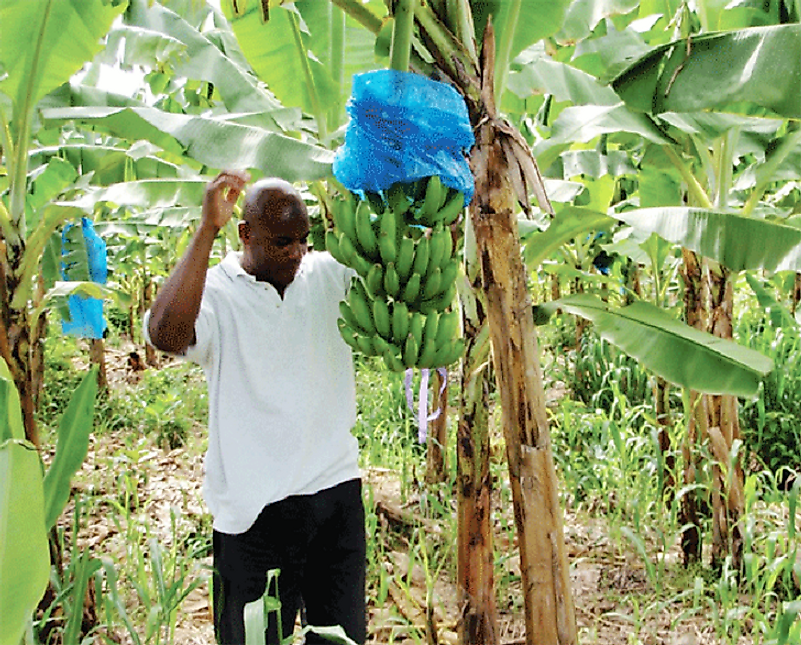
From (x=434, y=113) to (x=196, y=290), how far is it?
704mm

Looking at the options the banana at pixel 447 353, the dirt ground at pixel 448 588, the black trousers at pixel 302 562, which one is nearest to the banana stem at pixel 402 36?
the banana at pixel 447 353

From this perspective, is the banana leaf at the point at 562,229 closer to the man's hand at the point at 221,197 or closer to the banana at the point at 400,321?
the banana at the point at 400,321

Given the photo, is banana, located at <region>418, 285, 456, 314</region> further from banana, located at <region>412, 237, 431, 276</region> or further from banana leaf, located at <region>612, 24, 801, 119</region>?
banana leaf, located at <region>612, 24, 801, 119</region>

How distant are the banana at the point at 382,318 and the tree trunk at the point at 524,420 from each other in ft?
0.67

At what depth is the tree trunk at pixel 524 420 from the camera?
1.29 m

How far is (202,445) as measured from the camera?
4305 millimetres

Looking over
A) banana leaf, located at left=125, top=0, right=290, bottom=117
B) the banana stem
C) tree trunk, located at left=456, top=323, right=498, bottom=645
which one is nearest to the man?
tree trunk, located at left=456, top=323, right=498, bottom=645

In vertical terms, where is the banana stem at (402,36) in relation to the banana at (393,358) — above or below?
above

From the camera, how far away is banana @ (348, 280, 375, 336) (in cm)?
136

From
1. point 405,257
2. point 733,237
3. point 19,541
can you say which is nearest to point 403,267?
point 405,257

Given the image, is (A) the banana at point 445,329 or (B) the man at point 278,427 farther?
(B) the man at point 278,427

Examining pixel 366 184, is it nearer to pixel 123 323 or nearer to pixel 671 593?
pixel 671 593

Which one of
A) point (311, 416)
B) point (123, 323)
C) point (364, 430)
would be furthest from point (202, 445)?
point (123, 323)

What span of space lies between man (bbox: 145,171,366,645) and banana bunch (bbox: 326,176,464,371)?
36cm
